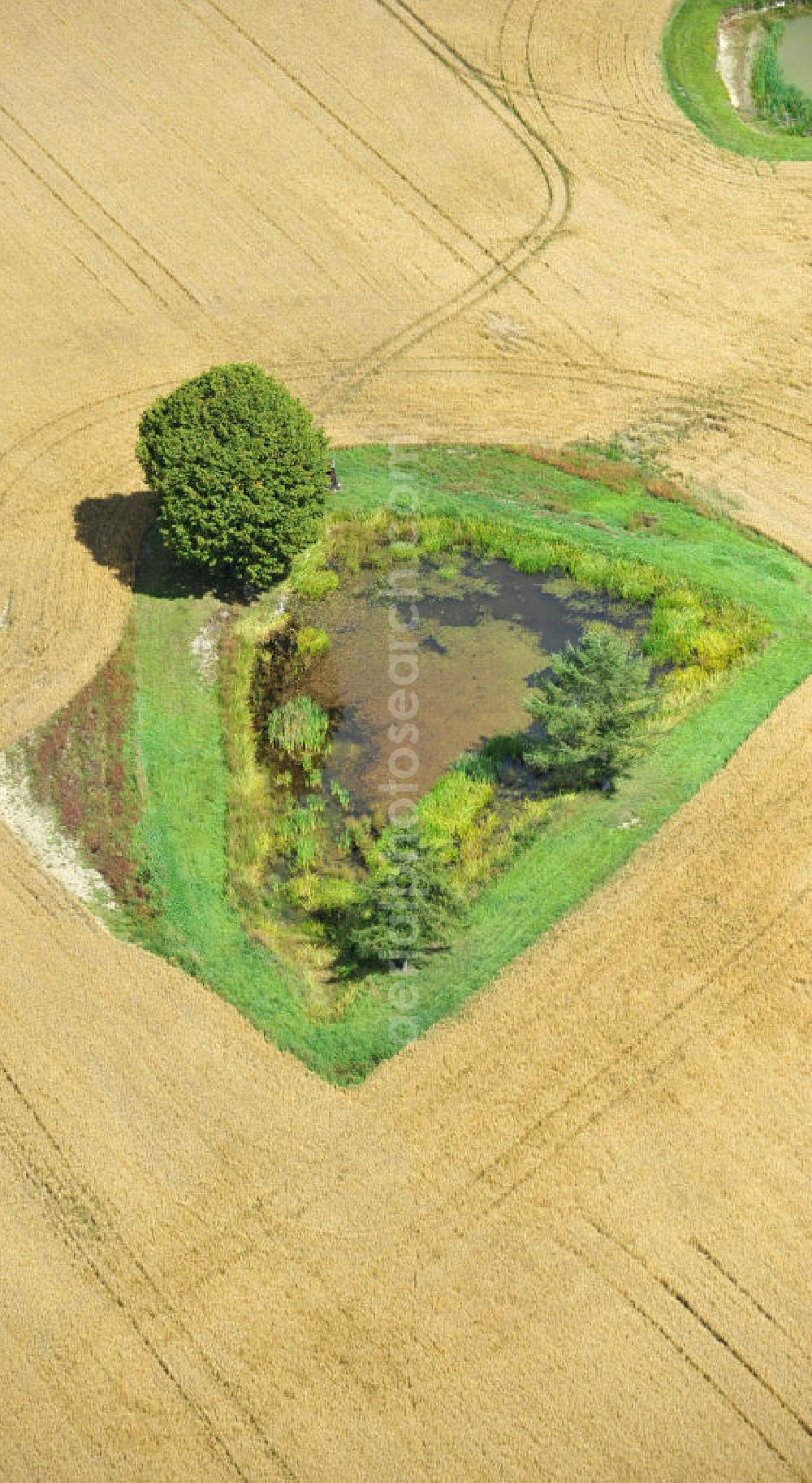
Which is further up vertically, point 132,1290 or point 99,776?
point 132,1290

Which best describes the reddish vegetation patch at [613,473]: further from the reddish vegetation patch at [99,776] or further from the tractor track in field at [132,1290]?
the tractor track in field at [132,1290]

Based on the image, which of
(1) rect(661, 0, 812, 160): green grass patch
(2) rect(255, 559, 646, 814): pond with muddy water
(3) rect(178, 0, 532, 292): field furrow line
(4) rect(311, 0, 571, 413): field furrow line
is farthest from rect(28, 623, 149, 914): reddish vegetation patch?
(1) rect(661, 0, 812, 160): green grass patch

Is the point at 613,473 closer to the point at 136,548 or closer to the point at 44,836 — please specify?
the point at 136,548

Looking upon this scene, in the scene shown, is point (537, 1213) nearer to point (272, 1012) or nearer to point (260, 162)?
point (272, 1012)

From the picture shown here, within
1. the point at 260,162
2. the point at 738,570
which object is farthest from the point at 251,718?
the point at 260,162

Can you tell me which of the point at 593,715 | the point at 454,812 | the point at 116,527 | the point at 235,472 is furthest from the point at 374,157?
the point at 454,812

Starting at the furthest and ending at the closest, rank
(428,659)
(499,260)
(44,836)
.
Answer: (499,260), (428,659), (44,836)
